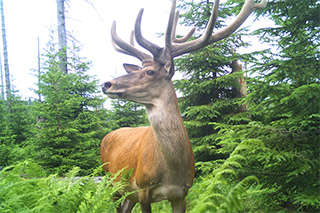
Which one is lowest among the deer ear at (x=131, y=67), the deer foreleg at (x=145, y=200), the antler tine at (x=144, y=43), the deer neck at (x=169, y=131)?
the deer foreleg at (x=145, y=200)

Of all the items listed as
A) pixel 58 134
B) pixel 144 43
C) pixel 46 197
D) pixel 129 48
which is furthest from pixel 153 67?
pixel 58 134

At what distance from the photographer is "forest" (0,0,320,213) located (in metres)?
1.46

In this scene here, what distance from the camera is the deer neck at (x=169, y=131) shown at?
2152 mm

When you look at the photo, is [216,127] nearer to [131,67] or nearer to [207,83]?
[131,67]

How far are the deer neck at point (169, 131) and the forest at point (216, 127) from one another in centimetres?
42

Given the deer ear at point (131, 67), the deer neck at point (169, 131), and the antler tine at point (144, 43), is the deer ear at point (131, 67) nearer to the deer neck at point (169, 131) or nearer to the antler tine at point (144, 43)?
the antler tine at point (144, 43)

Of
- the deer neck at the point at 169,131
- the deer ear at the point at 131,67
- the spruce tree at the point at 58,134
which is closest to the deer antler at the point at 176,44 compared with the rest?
the deer ear at the point at 131,67

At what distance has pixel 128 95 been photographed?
2377mm

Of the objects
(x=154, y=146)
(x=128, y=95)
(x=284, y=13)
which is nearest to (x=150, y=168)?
(x=154, y=146)

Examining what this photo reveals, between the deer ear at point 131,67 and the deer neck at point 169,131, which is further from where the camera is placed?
the deer ear at point 131,67

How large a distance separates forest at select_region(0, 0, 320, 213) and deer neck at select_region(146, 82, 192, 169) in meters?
0.42

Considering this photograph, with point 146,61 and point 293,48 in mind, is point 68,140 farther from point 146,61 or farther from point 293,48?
point 293,48

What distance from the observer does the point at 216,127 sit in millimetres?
3363

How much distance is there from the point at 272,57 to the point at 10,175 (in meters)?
3.23
